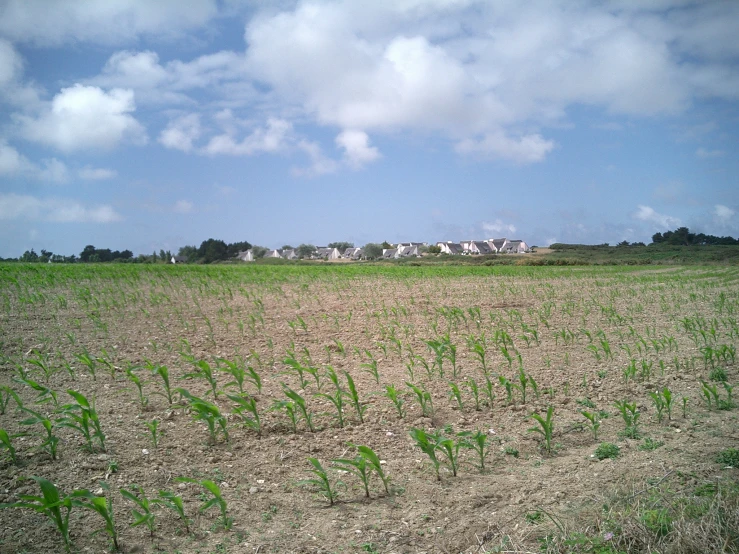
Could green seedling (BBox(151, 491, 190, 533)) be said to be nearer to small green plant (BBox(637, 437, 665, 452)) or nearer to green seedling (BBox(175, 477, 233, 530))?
green seedling (BBox(175, 477, 233, 530))

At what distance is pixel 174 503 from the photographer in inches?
118

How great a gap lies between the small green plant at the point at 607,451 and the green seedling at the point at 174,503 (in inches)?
118

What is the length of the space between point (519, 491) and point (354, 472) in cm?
117

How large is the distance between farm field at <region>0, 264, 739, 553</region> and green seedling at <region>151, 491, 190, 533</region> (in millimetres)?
31

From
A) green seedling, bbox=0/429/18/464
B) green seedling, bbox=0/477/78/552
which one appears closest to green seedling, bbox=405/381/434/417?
green seedling, bbox=0/477/78/552

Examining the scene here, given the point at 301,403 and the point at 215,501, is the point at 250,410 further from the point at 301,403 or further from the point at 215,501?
the point at 215,501

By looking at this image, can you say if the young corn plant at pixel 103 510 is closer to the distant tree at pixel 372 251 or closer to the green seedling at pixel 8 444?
the green seedling at pixel 8 444

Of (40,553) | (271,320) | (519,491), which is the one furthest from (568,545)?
(271,320)

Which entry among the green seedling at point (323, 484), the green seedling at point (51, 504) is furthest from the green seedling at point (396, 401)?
the green seedling at point (51, 504)

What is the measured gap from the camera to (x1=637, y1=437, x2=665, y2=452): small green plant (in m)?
3.75

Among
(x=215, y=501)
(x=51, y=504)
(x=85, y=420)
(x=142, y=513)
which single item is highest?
(x=85, y=420)

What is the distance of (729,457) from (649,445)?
549 mm

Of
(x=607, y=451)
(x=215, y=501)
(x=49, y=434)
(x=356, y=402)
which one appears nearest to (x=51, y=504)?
(x=215, y=501)

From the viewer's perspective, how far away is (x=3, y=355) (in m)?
6.05
